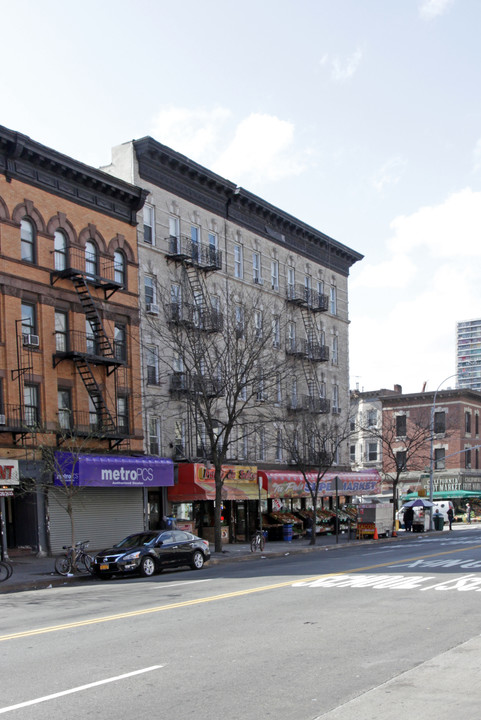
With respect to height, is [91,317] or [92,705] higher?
[91,317]

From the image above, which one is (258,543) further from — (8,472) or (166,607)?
(166,607)

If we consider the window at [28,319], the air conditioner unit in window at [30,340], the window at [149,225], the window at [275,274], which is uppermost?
the window at [149,225]

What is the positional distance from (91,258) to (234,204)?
34.9 ft

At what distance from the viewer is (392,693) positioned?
7.32 meters

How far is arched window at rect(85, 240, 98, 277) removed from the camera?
3098 centimetres

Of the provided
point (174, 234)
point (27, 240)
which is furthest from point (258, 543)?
point (27, 240)

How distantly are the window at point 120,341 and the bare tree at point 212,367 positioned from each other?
1.24 metres

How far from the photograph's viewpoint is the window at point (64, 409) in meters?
29.2

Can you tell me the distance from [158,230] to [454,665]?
28.2 metres

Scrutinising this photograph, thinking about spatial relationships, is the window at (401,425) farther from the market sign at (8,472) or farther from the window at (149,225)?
the market sign at (8,472)

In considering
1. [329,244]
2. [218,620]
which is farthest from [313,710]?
[329,244]

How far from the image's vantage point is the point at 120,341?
32188mm

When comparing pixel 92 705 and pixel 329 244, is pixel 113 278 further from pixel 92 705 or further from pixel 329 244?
pixel 92 705

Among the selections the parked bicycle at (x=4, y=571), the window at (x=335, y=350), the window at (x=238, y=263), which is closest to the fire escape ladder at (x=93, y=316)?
the window at (x=238, y=263)
